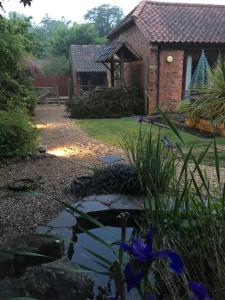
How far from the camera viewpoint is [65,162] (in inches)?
249

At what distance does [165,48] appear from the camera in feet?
47.9

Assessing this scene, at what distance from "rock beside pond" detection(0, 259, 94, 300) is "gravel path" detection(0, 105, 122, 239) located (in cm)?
48

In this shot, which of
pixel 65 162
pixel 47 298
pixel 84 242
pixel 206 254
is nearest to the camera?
pixel 206 254

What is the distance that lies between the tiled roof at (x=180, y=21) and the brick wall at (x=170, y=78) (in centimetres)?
59

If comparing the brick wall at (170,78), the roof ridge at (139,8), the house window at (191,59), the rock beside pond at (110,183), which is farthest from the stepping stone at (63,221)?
the roof ridge at (139,8)

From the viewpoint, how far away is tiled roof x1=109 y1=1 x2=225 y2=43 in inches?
580

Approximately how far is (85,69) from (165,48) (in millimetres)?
14938

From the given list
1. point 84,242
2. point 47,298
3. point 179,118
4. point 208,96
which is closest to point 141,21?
point 179,118

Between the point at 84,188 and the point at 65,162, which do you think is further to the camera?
the point at 65,162

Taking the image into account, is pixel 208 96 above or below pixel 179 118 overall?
above

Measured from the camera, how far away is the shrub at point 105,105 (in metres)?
14.7

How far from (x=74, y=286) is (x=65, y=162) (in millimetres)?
4062

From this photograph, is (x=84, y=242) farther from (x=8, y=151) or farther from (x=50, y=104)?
(x=50, y=104)

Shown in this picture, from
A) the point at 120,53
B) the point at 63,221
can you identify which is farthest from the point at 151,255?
the point at 120,53
